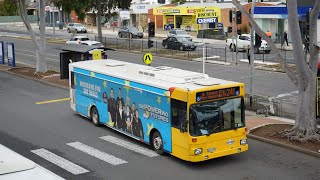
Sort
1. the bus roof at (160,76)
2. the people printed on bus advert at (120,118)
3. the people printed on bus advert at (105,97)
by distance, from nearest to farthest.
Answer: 1. the bus roof at (160,76)
2. the people printed on bus advert at (120,118)
3. the people printed on bus advert at (105,97)

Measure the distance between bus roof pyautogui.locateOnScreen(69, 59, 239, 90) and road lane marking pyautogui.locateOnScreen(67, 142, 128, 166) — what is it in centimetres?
257

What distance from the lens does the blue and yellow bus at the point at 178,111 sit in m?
14.0

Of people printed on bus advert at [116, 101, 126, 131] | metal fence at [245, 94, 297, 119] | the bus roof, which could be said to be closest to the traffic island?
metal fence at [245, 94, 297, 119]

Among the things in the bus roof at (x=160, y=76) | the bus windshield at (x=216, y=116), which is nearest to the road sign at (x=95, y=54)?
the bus roof at (x=160, y=76)

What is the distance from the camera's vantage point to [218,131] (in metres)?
14.3

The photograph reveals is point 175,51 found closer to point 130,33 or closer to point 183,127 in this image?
point 130,33

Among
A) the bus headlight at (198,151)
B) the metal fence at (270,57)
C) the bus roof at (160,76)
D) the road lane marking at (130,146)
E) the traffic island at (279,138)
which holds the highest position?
the bus roof at (160,76)

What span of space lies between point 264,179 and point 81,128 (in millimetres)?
8604

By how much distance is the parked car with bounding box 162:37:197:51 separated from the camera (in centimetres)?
4966

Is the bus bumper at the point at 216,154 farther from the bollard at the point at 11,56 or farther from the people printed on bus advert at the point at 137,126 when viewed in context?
the bollard at the point at 11,56

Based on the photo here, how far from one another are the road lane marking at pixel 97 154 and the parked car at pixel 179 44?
33.5 meters

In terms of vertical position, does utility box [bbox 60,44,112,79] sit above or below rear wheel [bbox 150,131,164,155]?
above

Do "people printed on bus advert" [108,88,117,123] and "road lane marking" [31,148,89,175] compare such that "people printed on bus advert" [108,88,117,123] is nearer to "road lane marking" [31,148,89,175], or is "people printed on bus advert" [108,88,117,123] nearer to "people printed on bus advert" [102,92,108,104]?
"people printed on bus advert" [102,92,108,104]

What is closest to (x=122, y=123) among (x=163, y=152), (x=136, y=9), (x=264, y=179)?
(x=163, y=152)
